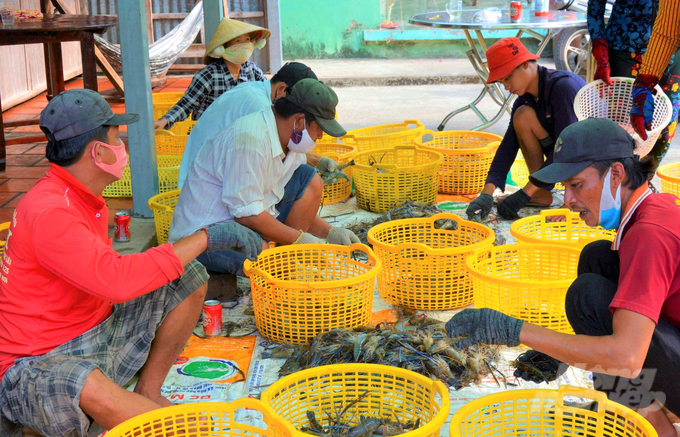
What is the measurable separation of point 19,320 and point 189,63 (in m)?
9.83

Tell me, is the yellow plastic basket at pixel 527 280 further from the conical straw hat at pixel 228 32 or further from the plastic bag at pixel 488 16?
the plastic bag at pixel 488 16

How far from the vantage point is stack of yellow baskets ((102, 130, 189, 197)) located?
14.4 feet

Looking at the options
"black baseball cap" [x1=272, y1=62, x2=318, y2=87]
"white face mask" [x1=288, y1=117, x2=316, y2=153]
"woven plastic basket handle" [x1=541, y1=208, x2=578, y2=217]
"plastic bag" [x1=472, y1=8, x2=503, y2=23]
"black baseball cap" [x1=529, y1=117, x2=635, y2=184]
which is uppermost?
"plastic bag" [x1=472, y1=8, x2=503, y2=23]

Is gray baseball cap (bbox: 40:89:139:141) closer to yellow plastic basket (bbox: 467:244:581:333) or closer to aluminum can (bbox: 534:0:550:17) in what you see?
yellow plastic basket (bbox: 467:244:581:333)

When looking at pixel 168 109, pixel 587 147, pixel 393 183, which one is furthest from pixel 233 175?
pixel 168 109

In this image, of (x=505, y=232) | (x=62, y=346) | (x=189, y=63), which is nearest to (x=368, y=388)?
(x=62, y=346)

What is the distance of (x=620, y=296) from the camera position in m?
1.79

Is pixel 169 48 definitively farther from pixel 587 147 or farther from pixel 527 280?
pixel 587 147

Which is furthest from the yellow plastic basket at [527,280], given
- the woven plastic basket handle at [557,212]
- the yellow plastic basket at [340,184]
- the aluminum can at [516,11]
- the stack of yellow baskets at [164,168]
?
the aluminum can at [516,11]

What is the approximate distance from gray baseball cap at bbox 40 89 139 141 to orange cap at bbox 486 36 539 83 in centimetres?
269

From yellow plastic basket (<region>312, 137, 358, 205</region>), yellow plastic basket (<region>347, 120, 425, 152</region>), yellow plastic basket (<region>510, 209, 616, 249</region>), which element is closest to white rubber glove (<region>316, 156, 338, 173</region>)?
yellow plastic basket (<region>312, 137, 358, 205</region>)

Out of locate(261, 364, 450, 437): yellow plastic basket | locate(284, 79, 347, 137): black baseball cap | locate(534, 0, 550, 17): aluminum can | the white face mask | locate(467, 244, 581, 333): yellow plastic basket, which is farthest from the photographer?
locate(534, 0, 550, 17): aluminum can

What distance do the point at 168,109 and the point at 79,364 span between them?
163 inches

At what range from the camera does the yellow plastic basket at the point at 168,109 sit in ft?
17.8
